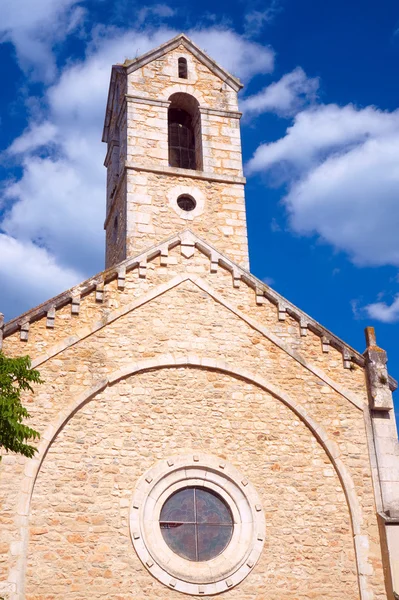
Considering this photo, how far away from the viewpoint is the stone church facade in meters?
12.8

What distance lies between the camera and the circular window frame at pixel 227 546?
42.6 feet

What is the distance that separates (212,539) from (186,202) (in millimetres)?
8896

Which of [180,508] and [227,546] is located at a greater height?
[180,508]

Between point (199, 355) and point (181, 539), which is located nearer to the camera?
point (181, 539)

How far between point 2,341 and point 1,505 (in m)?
2.94

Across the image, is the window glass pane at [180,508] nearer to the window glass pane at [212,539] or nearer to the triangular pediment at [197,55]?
the window glass pane at [212,539]

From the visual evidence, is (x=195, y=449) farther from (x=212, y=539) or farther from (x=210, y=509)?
(x=212, y=539)

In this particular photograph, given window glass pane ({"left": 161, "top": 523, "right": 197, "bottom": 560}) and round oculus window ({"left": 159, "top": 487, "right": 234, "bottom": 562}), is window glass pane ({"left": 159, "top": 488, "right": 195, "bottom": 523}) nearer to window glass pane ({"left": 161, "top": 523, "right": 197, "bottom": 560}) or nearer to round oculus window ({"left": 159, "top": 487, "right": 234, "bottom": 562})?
round oculus window ({"left": 159, "top": 487, "right": 234, "bottom": 562})

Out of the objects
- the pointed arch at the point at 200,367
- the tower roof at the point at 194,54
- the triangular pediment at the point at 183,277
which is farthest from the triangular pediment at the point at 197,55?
the pointed arch at the point at 200,367

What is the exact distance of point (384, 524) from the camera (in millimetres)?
13773

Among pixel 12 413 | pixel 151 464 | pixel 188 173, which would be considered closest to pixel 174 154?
pixel 188 173

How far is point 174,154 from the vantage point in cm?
2080

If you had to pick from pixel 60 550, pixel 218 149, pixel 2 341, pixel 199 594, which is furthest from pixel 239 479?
pixel 218 149

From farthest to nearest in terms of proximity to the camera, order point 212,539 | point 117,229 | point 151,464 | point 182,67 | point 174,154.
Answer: point 182,67 < point 174,154 < point 117,229 < point 151,464 < point 212,539
